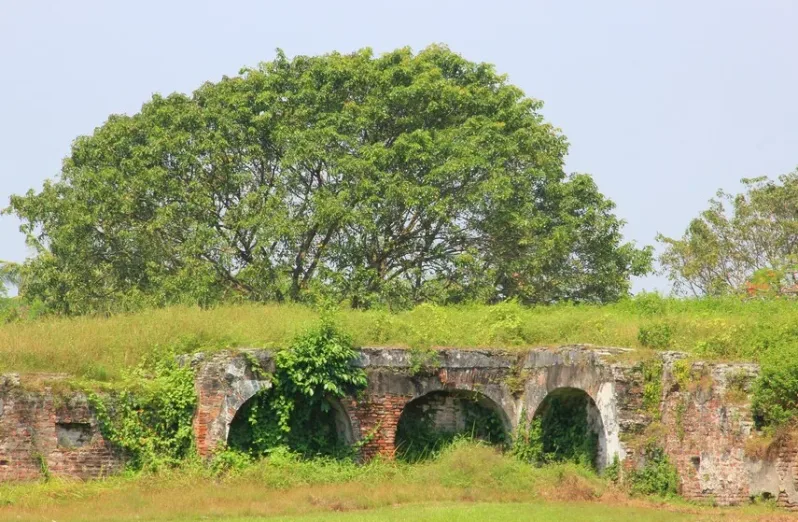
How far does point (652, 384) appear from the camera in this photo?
19.8m

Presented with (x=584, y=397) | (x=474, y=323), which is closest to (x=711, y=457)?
(x=584, y=397)

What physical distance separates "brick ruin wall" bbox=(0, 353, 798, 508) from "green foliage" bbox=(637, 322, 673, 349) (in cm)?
116

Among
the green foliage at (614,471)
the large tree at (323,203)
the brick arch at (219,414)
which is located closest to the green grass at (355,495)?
the green foliage at (614,471)

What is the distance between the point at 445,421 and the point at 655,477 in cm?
504

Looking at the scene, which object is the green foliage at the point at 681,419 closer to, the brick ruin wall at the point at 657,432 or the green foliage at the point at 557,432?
the brick ruin wall at the point at 657,432

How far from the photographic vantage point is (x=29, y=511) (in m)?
17.8

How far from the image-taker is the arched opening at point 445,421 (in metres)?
22.8

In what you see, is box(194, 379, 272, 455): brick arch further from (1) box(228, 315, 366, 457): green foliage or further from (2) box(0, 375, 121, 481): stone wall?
(2) box(0, 375, 121, 481): stone wall

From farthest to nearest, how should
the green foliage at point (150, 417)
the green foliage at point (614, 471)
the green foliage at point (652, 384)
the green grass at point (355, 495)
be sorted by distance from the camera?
the green foliage at point (150, 417)
the green foliage at point (652, 384)
the green foliage at point (614, 471)
the green grass at point (355, 495)

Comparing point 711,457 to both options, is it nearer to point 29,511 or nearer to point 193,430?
point 193,430

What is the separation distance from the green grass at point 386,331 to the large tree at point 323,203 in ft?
15.4

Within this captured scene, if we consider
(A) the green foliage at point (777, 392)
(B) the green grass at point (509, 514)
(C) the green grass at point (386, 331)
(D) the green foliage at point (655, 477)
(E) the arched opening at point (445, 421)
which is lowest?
(B) the green grass at point (509, 514)

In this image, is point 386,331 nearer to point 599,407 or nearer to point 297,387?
point 297,387

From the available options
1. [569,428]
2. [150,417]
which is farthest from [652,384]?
[150,417]
